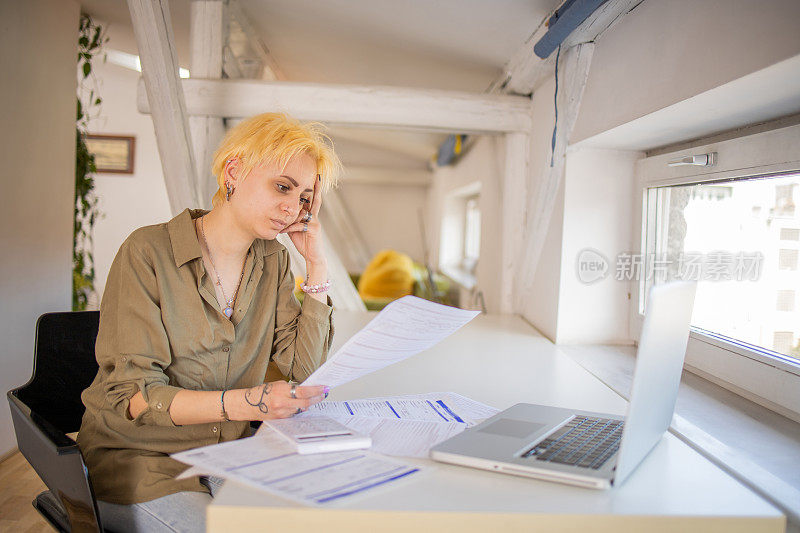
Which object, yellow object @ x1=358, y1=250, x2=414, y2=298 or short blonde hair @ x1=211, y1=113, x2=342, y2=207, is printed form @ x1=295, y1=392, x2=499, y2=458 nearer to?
short blonde hair @ x1=211, y1=113, x2=342, y2=207

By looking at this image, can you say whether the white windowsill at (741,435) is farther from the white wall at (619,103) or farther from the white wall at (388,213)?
the white wall at (388,213)

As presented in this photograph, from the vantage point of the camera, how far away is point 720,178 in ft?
5.34

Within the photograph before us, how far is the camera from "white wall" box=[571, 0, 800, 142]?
3.59 feet

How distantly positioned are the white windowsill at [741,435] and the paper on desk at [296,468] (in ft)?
1.90

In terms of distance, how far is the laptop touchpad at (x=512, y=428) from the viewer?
107 centimetres

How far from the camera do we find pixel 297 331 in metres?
1.42

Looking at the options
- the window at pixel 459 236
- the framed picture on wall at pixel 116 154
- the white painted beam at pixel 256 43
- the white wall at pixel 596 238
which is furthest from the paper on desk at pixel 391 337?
the framed picture on wall at pixel 116 154

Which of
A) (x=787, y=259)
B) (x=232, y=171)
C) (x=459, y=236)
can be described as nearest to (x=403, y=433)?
(x=232, y=171)

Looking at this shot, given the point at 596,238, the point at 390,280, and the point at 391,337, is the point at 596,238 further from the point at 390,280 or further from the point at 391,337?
the point at 390,280

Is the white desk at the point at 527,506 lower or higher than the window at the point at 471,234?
lower

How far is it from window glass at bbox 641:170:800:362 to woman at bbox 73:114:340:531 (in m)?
1.09

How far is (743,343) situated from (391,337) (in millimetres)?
1060

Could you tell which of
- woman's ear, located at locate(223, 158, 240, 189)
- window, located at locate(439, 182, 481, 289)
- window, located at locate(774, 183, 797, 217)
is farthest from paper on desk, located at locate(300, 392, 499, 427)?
window, located at locate(439, 182, 481, 289)

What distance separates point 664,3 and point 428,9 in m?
1.22
